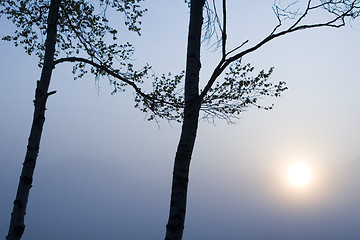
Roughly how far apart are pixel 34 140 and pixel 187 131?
3.79m

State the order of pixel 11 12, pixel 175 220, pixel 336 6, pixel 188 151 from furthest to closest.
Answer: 1. pixel 11 12
2. pixel 336 6
3. pixel 188 151
4. pixel 175 220

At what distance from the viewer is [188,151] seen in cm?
460

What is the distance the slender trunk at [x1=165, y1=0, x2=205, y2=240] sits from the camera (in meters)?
4.29

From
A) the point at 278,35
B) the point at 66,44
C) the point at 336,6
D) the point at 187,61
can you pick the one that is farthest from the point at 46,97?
the point at 336,6

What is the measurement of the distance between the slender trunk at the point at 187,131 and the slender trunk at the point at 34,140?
3.63 meters

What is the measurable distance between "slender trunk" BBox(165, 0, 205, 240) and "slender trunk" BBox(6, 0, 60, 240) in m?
3.63

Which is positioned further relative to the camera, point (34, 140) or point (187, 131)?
point (34, 140)

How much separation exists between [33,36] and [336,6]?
7930 mm

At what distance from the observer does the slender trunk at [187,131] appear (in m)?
4.29

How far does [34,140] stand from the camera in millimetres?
6840

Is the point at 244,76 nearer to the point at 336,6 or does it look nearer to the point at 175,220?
the point at 336,6

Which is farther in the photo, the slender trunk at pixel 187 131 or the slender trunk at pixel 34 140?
the slender trunk at pixel 34 140

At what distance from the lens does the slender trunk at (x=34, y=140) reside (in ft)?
21.2

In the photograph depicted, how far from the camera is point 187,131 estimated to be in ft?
15.3
